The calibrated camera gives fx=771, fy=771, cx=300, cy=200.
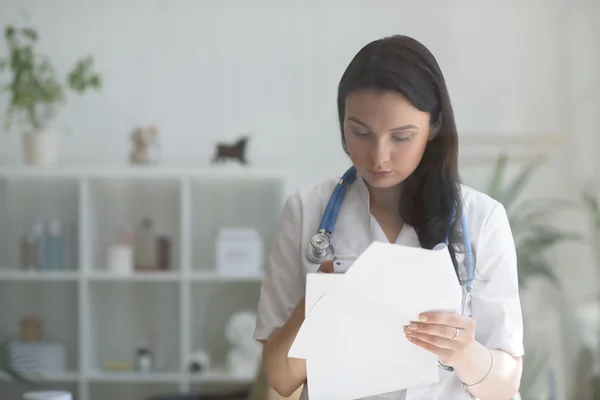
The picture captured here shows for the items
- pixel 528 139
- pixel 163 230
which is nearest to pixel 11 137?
pixel 163 230

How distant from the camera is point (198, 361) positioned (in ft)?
5.68

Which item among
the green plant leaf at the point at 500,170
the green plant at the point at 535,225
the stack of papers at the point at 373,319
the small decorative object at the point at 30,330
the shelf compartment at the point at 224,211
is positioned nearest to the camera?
the stack of papers at the point at 373,319

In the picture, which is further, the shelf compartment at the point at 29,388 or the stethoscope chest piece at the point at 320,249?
the shelf compartment at the point at 29,388

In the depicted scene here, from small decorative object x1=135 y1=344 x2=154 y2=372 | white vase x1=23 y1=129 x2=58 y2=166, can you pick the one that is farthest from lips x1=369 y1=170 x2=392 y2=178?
white vase x1=23 y1=129 x2=58 y2=166

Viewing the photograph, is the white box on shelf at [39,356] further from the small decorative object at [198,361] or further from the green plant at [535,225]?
the green plant at [535,225]

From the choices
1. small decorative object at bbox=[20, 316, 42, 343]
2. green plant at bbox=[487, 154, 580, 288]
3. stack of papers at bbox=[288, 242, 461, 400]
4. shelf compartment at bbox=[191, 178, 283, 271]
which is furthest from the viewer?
shelf compartment at bbox=[191, 178, 283, 271]

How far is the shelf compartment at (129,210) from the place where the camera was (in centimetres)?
176

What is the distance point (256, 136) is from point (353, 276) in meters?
1.11

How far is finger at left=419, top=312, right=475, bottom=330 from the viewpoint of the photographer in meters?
0.55

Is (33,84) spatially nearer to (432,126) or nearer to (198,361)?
(198,361)

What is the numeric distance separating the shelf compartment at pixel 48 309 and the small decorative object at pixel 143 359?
14cm

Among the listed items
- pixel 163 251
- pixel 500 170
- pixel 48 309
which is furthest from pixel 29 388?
pixel 500 170

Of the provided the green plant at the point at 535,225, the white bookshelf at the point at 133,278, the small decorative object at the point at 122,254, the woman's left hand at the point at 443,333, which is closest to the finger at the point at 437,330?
the woman's left hand at the point at 443,333

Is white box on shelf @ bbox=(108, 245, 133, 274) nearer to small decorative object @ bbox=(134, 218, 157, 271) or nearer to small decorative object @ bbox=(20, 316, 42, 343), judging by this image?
small decorative object @ bbox=(134, 218, 157, 271)
